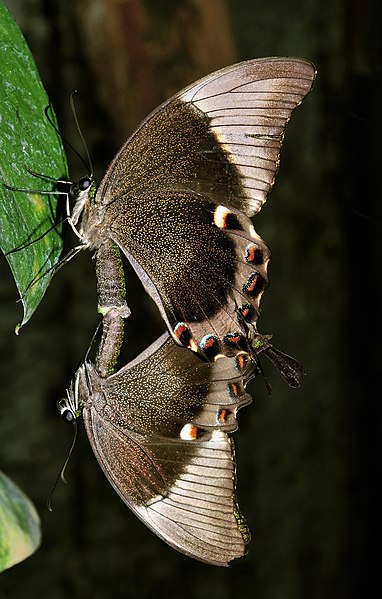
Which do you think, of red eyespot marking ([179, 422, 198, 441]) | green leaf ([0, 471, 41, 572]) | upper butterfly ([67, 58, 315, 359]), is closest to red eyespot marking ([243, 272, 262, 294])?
upper butterfly ([67, 58, 315, 359])

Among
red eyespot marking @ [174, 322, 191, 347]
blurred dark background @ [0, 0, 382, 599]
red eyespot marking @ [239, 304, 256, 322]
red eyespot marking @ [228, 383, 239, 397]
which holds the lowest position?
blurred dark background @ [0, 0, 382, 599]

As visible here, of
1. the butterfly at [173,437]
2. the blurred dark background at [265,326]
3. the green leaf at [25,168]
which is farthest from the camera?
the blurred dark background at [265,326]

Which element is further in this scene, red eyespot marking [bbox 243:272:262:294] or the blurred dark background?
the blurred dark background

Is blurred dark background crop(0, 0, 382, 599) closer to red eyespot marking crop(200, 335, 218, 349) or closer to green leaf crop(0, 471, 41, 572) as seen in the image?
green leaf crop(0, 471, 41, 572)

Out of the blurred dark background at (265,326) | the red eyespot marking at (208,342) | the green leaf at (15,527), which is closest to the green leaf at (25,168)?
the red eyespot marking at (208,342)

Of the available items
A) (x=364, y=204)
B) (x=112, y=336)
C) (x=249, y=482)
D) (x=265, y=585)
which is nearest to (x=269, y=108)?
(x=112, y=336)

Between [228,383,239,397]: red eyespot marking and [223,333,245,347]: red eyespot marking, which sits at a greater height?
[223,333,245,347]: red eyespot marking

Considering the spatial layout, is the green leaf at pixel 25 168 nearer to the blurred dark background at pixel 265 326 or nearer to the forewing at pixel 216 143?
the forewing at pixel 216 143
